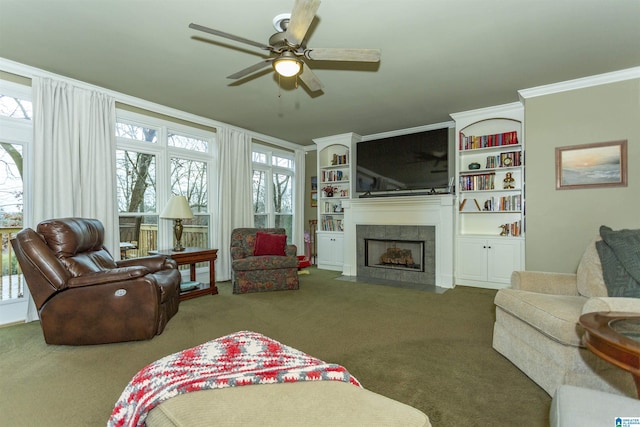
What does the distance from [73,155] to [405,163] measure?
4381 millimetres

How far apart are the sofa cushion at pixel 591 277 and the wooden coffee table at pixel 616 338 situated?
73 cm

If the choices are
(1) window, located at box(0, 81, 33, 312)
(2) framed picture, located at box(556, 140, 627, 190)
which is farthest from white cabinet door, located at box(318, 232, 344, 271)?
(1) window, located at box(0, 81, 33, 312)

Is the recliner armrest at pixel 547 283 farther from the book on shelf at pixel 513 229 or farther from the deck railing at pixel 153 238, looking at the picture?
the deck railing at pixel 153 238

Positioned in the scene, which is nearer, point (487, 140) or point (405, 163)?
point (487, 140)

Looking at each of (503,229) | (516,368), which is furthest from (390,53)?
(503,229)

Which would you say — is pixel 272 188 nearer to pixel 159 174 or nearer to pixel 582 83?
pixel 159 174

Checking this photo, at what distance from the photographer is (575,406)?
3.27 feet

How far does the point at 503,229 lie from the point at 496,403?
3385 mm

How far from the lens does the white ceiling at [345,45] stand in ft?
7.63

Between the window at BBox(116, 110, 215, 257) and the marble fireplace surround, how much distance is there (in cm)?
Result: 239

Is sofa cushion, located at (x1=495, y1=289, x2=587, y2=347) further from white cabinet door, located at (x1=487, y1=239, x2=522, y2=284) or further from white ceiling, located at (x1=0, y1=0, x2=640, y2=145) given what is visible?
white cabinet door, located at (x1=487, y1=239, x2=522, y2=284)

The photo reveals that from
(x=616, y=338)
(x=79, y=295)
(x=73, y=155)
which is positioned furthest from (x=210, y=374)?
(x=73, y=155)

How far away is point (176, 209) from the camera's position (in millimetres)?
3979

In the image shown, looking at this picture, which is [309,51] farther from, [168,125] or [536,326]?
[168,125]
